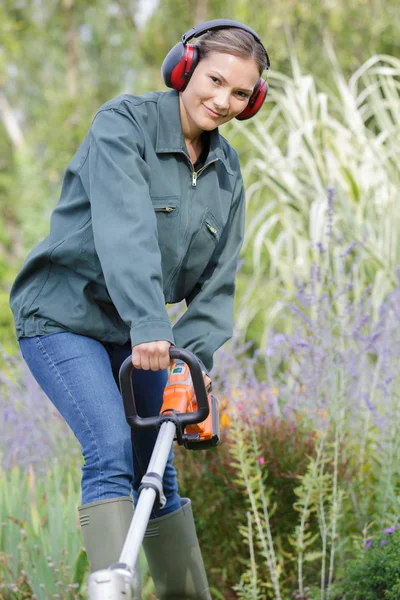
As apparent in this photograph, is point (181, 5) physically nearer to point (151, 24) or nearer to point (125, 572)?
point (151, 24)

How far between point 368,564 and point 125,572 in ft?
3.58

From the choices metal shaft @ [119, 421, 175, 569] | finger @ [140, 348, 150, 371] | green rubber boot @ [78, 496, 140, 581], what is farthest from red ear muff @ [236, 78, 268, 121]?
green rubber boot @ [78, 496, 140, 581]

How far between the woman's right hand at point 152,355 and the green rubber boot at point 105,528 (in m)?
0.35

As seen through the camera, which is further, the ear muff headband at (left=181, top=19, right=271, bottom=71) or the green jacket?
the ear muff headband at (left=181, top=19, right=271, bottom=71)

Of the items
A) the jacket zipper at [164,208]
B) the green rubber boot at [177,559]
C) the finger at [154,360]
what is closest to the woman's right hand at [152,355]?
the finger at [154,360]

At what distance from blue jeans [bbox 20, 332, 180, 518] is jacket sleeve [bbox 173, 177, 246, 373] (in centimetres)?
27

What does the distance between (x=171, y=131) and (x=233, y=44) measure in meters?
0.29

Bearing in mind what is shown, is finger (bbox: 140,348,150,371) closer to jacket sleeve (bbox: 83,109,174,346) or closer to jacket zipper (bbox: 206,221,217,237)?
jacket sleeve (bbox: 83,109,174,346)

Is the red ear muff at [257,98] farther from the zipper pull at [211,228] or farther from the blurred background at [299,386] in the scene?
the blurred background at [299,386]

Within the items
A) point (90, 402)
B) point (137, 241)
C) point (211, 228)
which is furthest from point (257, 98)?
point (90, 402)

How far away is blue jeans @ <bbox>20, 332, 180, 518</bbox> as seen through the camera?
2.07m

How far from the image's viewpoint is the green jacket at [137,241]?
201 centimetres

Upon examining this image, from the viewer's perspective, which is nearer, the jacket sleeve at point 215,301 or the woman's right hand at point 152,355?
the woman's right hand at point 152,355

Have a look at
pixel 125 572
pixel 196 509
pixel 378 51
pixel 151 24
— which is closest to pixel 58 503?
pixel 196 509
